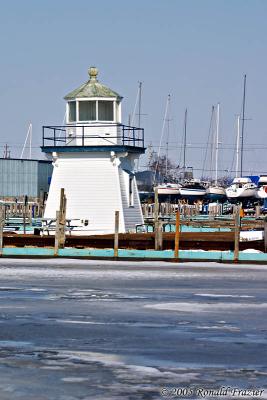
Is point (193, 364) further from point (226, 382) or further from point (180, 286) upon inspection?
point (180, 286)

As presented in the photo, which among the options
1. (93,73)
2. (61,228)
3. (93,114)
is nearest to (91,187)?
(93,114)

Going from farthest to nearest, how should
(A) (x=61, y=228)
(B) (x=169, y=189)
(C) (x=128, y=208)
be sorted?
(B) (x=169, y=189) → (C) (x=128, y=208) → (A) (x=61, y=228)

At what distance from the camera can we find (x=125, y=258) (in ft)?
118

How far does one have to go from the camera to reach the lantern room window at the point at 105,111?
4347cm

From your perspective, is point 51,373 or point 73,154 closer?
point 51,373

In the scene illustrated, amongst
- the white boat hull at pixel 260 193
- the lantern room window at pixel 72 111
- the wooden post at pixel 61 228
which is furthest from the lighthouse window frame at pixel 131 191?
the white boat hull at pixel 260 193

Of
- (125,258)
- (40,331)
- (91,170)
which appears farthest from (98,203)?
(40,331)

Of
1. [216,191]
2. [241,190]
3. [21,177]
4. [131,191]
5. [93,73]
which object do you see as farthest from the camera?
[216,191]

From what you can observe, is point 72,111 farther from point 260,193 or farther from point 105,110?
point 260,193

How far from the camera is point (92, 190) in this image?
146 feet

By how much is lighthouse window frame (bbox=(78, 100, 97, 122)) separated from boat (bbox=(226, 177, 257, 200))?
5948 cm

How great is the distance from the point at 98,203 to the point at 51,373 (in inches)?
1209

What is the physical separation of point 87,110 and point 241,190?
196 feet

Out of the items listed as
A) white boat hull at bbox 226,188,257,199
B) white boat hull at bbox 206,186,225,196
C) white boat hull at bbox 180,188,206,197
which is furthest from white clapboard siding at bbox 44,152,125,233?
white boat hull at bbox 180,188,206,197
